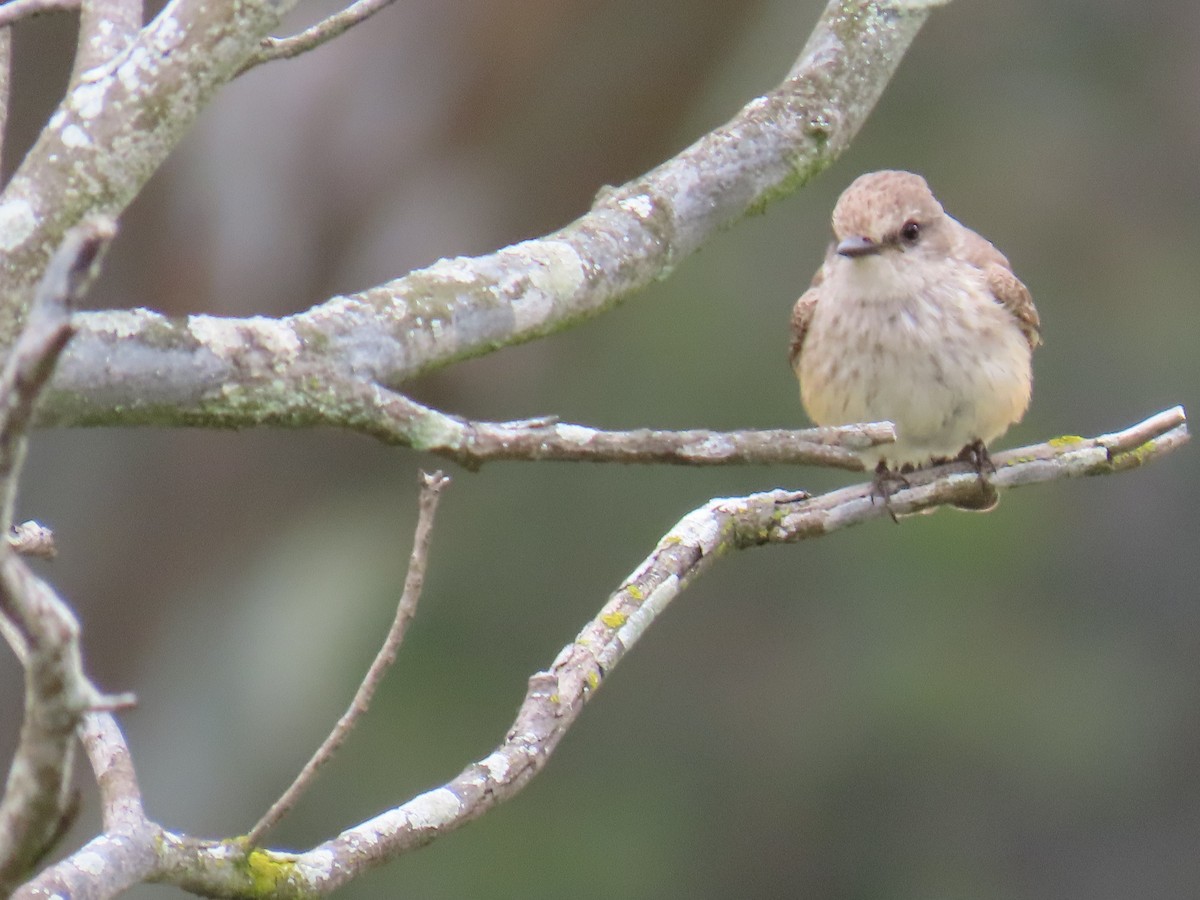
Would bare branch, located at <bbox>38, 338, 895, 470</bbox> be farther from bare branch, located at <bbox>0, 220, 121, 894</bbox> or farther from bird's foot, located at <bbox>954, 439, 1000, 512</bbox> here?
bird's foot, located at <bbox>954, 439, 1000, 512</bbox>

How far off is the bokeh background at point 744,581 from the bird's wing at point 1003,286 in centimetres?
224

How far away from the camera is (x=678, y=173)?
3359mm

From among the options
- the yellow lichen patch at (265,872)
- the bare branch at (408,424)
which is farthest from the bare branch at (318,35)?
the yellow lichen patch at (265,872)

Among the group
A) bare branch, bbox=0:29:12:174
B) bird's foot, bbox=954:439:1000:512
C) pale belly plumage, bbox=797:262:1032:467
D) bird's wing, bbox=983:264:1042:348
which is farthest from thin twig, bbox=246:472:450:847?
bird's wing, bbox=983:264:1042:348

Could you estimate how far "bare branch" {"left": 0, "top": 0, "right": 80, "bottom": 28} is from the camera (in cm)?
251

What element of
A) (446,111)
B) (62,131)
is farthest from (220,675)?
(62,131)

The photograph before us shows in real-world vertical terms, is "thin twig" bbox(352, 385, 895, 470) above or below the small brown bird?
below

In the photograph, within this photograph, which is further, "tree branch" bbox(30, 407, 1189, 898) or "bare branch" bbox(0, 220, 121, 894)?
"tree branch" bbox(30, 407, 1189, 898)

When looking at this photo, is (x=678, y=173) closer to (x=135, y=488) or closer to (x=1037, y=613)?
(x=135, y=488)

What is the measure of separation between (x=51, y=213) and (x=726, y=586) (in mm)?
7293

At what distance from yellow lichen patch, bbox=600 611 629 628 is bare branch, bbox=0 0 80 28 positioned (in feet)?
4.29

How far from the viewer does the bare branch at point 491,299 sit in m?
2.16

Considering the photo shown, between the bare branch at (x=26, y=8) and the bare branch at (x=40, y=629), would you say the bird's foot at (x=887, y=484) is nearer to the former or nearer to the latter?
the bare branch at (x=26, y=8)

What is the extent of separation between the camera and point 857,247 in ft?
15.7
